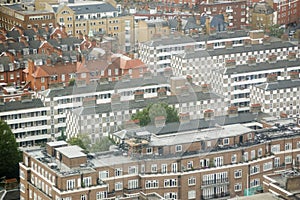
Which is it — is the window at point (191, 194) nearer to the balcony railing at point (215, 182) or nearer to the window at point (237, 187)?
the balcony railing at point (215, 182)

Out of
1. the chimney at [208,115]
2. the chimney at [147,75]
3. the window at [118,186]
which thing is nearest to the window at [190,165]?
the window at [118,186]

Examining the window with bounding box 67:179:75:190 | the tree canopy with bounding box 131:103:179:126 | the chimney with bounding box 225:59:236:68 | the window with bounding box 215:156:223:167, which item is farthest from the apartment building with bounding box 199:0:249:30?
the window with bounding box 67:179:75:190

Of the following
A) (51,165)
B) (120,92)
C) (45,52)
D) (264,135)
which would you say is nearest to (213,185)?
(264,135)

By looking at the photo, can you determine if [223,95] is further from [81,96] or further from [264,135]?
[264,135]

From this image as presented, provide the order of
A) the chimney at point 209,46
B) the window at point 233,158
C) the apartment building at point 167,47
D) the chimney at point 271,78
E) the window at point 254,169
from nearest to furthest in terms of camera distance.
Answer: the window at point 233,158 < the window at point 254,169 < the chimney at point 271,78 < the apartment building at point 167,47 < the chimney at point 209,46

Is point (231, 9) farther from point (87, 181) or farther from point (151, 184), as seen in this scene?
point (87, 181)

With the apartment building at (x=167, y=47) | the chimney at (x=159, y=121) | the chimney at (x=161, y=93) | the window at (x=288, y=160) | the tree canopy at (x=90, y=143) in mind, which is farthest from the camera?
the apartment building at (x=167, y=47)
